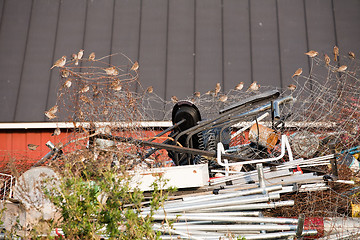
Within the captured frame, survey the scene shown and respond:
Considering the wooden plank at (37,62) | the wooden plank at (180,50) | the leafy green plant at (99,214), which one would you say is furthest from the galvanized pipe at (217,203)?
the wooden plank at (37,62)

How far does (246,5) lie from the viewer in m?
7.09

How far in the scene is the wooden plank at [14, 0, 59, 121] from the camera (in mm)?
6281

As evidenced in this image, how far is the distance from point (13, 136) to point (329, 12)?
17.3 feet

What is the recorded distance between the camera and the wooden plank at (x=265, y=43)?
6.30m

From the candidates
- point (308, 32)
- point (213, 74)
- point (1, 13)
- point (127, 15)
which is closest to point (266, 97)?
point (213, 74)

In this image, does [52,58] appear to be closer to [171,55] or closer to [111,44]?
[111,44]

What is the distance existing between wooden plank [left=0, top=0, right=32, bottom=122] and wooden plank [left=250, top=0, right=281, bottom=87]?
11.9 feet

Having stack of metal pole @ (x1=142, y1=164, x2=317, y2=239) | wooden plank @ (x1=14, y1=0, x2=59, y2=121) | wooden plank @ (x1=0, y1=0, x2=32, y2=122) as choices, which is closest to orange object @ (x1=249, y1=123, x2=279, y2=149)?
stack of metal pole @ (x1=142, y1=164, x2=317, y2=239)

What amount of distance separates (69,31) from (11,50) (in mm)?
961

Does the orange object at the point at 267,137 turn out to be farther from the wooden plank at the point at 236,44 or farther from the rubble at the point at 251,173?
the wooden plank at the point at 236,44

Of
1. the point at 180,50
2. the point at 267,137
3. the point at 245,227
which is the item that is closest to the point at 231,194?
the point at 245,227

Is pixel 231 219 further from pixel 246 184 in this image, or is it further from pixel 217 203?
pixel 246 184

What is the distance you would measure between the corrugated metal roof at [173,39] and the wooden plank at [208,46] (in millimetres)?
15

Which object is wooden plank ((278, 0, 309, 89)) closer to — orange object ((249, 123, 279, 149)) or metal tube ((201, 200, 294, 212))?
orange object ((249, 123, 279, 149))
